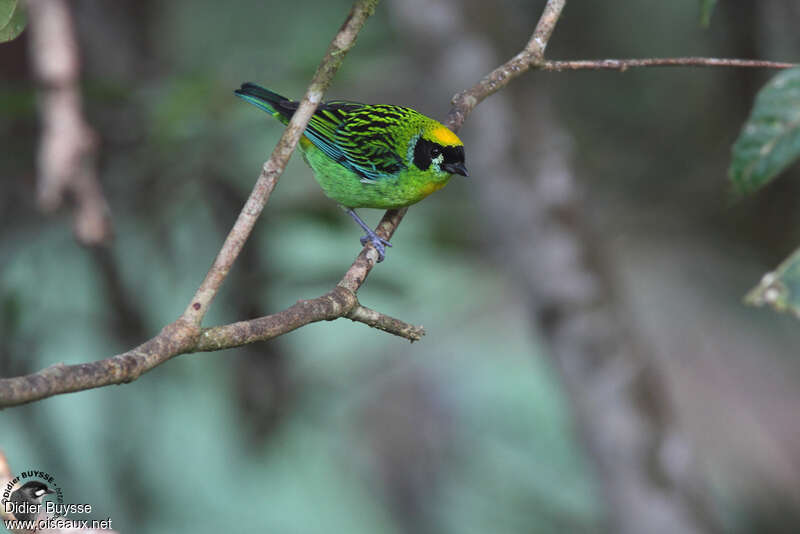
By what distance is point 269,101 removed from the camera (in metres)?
3.09

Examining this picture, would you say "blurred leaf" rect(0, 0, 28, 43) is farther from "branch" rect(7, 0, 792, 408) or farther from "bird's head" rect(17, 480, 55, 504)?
"bird's head" rect(17, 480, 55, 504)

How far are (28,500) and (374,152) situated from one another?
181 cm

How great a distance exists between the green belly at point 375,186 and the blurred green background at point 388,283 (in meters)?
0.94

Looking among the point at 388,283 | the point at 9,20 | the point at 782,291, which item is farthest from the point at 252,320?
the point at 388,283

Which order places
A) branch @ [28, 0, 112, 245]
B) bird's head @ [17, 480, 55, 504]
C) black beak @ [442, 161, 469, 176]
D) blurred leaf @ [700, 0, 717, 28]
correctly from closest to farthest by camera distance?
bird's head @ [17, 480, 55, 504]
blurred leaf @ [700, 0, 717, 28]
black beak @ [442, 161, 469, 176]
branch @ [28, 0, 112, 245]

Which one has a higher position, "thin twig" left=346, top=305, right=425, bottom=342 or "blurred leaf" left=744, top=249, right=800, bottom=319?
"blurred leaf" left=744, top=249, right=800, bottom=319

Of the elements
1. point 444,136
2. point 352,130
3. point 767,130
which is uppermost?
point 352,130

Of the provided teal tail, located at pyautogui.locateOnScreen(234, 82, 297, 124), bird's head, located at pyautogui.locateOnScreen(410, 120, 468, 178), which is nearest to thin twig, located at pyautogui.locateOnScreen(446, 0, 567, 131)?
bird's head, located at pyautogui.locateOnScreen(410, 120, 468, 178)

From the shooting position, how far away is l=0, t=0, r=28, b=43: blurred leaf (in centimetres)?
166

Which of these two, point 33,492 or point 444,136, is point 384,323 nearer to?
A: point 33,492

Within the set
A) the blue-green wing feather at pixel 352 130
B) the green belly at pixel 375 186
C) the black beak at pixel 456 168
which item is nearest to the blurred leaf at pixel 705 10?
the black beak at pixel 456 168

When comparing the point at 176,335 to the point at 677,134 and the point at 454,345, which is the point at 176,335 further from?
the point at 454,345

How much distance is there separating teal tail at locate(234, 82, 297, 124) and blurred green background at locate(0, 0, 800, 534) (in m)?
0.62

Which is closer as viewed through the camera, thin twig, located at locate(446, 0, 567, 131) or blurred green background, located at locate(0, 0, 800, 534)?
thin twig, located at locate(446, 0, 567, 131)
